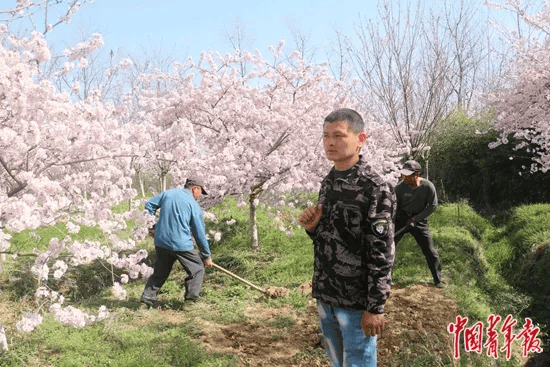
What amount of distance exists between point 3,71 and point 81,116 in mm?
872

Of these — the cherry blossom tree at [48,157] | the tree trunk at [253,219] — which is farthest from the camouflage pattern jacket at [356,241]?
the tree trunk at [253,219]

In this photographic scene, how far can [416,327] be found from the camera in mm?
4805

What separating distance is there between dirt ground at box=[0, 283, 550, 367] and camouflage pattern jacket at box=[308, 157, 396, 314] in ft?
7.06

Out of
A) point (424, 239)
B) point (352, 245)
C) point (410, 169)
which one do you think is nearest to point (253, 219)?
point (424, 239)

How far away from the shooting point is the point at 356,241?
2322 mm

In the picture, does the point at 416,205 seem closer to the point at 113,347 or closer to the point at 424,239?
the point at 424,239

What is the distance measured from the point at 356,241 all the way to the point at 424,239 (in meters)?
4.00

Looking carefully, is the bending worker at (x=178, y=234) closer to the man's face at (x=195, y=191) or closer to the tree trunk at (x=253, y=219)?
the man's face at (x=195, y=191)

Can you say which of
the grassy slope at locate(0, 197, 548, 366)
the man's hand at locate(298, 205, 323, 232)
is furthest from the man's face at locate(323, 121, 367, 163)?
the grassy slope at locate(0, 197, 548, 366)

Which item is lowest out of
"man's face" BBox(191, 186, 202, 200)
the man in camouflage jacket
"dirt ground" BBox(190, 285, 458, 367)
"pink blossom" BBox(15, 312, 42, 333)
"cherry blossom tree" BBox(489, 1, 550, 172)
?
"dirt ground" BBox(190, 285, 458, 367)

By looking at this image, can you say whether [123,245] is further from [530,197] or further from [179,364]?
[530,197]

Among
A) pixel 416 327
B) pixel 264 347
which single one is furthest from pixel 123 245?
pixel 416 327

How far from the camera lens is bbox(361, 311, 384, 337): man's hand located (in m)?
2.21

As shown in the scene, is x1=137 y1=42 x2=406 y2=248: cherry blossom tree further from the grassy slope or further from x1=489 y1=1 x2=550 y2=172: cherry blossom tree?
x1=489 y1=1 x2=550 y2=172: cherry blossom tree
